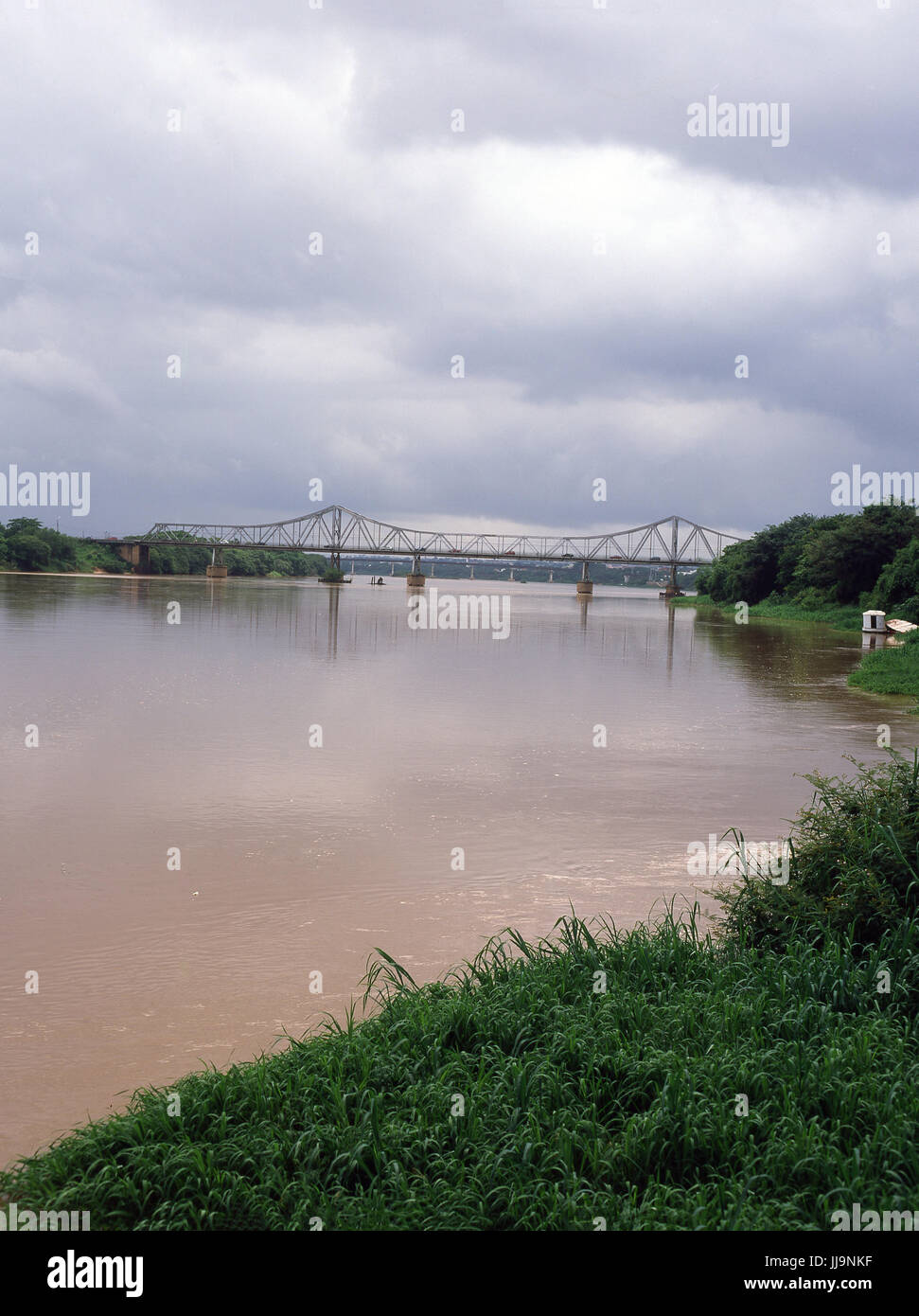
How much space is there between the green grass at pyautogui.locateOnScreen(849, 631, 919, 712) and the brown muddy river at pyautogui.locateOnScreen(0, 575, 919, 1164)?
3.84 ft

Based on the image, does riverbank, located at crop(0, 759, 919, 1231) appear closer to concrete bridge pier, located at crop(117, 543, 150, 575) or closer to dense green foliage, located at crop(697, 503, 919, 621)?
dense green foliage, located at crop(697, 503, 919, 621)

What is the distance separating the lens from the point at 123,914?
683 cm

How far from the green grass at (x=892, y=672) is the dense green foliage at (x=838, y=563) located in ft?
46.1

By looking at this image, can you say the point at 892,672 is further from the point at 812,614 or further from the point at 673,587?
the point at 673,587

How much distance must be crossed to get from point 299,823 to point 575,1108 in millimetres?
5532

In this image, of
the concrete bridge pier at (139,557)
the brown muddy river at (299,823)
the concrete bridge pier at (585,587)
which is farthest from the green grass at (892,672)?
the concrete bridge pier at (139,557)

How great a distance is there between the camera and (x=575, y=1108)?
13.6 ft

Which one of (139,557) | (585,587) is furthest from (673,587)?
(139,557)

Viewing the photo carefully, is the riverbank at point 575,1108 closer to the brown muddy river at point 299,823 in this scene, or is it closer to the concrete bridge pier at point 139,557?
the brown muddy river at point 299,823

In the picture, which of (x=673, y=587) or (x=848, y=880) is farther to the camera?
(x=673, y=587)

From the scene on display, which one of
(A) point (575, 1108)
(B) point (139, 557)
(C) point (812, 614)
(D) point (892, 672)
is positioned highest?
(B) point (139, 557)
